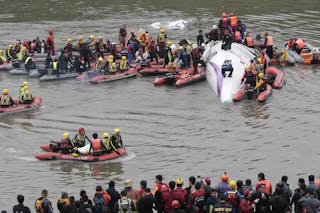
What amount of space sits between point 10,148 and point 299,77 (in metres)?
16.9

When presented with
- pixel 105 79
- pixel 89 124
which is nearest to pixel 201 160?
pixel 89 124

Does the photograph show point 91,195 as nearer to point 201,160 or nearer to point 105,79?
point 201,160

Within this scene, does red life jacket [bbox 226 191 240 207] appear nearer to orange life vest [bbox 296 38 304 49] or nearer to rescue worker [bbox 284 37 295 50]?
orange life vest [bbox 296 38 304 49]

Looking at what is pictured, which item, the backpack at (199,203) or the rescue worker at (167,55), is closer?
the backpack at (199,203)

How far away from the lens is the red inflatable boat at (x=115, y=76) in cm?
3994

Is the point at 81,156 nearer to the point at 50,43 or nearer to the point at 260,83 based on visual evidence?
the point at 260,83

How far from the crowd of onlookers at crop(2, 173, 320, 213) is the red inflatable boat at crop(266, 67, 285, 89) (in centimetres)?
1713

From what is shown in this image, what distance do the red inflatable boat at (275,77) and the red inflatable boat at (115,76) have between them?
23.8 feet

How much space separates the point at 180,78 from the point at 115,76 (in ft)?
12.2

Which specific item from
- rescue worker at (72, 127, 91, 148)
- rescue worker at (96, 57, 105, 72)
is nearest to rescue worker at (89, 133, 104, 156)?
rescue worker at (72, 127, 91, 148)

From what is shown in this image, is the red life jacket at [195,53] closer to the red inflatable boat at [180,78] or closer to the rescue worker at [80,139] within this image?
the red inflatable boat at [180,78]

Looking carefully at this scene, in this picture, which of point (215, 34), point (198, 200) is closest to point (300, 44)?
point (215, 34)

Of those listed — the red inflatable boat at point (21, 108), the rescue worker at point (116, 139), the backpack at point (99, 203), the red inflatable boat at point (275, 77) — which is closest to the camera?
the backpack at point (99, 203)

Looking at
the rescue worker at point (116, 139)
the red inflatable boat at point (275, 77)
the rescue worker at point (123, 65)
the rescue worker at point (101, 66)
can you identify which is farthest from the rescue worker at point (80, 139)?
the red inflatable boat at point (275, 77)
